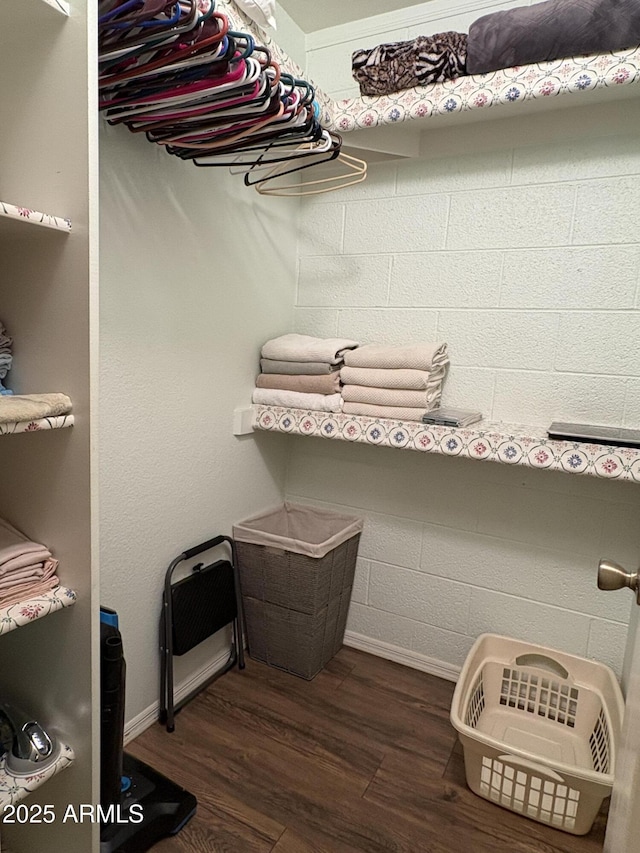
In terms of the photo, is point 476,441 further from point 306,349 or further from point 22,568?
point 22,568

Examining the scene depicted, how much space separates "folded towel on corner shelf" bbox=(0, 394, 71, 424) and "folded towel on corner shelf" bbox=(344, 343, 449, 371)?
3.56ft

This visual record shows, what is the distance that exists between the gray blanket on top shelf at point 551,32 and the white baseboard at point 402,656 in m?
2.01

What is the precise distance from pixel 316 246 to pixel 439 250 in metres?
0.53

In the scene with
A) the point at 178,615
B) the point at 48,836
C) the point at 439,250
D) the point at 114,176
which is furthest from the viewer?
the point at 439,250

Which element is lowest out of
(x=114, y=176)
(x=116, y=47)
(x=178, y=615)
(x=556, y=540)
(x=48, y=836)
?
(x=48, y=836)

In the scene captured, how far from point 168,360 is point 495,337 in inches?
44.1

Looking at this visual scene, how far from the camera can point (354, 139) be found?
1.82 m

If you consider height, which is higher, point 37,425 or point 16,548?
point 37,425

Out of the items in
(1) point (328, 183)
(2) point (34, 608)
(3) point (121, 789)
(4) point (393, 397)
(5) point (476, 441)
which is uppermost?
(1) point (328, 183)

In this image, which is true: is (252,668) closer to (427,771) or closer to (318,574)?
(318,574)

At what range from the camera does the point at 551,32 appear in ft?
4.50

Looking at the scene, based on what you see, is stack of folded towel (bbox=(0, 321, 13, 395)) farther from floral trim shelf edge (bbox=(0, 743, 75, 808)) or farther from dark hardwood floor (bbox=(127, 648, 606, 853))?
dark hardwood floor (bbox=(127, 648, 606, 853))

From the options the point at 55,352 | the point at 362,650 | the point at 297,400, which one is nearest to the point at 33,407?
the point at 55,352

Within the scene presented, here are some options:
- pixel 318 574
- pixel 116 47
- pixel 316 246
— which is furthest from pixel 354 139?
pixel 318 574
